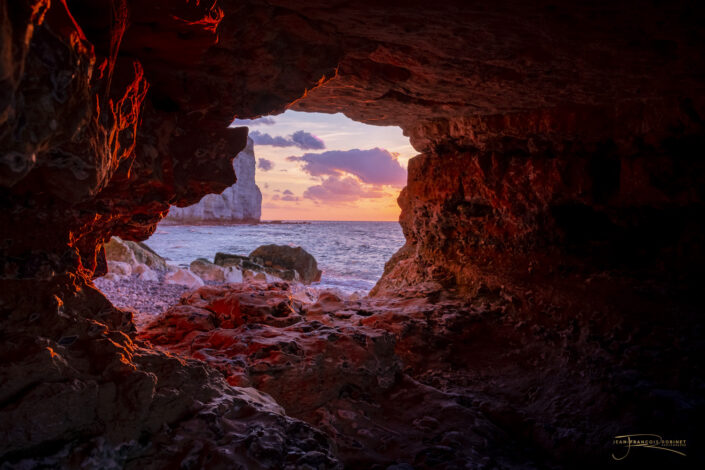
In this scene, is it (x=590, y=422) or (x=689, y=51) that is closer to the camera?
(x=689, y=51)

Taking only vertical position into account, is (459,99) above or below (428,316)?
above

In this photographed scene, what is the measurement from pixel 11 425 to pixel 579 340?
513cm

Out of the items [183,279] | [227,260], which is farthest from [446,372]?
[227,260]

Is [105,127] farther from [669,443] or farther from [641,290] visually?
[641,290]

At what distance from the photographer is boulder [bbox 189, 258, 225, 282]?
13.0 m

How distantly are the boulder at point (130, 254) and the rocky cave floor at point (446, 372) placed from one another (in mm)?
6906

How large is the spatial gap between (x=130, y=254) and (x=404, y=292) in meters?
8.90

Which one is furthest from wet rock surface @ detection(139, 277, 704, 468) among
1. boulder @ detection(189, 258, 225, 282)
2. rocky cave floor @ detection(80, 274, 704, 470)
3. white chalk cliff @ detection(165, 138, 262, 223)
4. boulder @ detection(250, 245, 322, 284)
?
white chalk cliff @ detection(165, 138, 262, 223)

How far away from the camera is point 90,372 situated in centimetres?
212

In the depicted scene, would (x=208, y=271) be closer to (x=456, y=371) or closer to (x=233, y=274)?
(x=233, y=274)

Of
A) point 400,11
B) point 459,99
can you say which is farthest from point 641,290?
point 400,11

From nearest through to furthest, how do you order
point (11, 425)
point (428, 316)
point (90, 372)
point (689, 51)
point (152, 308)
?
point (11, 425), point (90, 372), point (689, 51), point (428, 316), point (152, 308)

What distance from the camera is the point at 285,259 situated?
1580 centimetres
